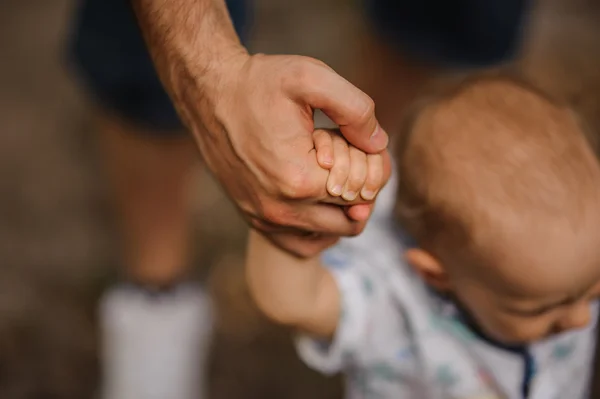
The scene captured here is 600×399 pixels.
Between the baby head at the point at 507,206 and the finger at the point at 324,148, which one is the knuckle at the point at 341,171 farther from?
the baby head at the point at 507,206

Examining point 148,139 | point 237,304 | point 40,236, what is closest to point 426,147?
point 148,139

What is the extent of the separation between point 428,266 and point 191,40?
0.35 metres

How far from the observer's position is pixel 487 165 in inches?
29.3

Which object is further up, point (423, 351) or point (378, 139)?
point (378, 139)

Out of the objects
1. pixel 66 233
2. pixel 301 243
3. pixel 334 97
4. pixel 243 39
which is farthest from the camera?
pixel 66 233

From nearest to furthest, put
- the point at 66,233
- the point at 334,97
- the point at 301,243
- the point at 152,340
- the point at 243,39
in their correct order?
1. the point at 334,97
2. the point at 301,243
3. the point at 243,39
4. the point at 152,340
5. the point at 66,233

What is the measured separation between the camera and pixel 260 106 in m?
0.59

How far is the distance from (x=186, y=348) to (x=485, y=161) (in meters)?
0.71

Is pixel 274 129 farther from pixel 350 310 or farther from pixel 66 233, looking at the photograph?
pixel 66 233

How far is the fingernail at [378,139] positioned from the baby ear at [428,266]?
237 millimetres

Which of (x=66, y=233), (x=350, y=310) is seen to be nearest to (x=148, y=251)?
(x=66, y=233)

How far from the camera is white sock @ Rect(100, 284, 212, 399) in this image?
48.9 inches

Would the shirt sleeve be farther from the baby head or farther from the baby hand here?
the baby hand

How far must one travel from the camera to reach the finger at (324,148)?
0.58 meters
